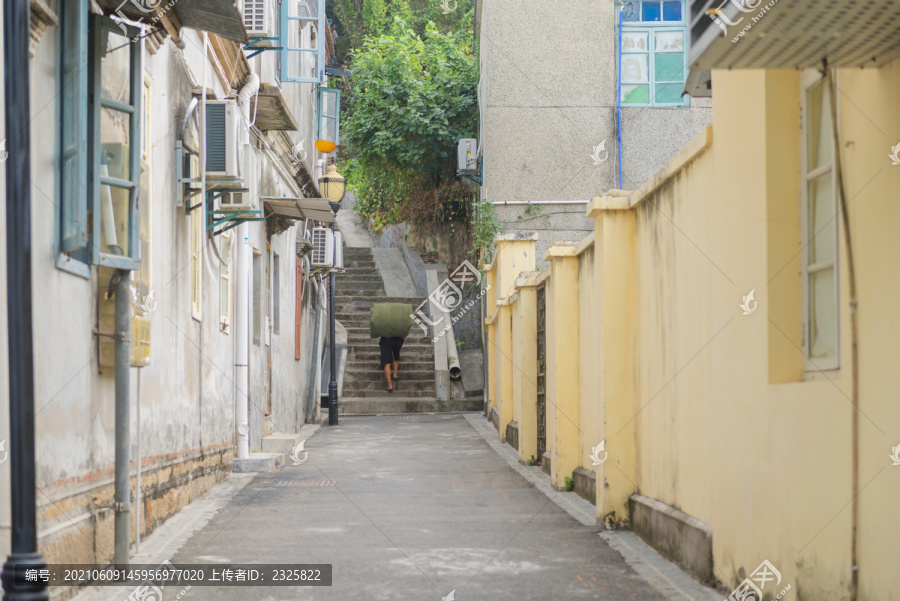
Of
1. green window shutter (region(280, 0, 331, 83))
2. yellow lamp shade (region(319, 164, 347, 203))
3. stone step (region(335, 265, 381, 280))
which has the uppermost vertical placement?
green window shutter (region(280, 0, 331, 83))

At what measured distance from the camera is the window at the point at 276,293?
16.1 meters

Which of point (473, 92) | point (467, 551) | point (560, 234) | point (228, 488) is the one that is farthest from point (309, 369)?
point (467, 551)

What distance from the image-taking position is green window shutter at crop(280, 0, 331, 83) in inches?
579

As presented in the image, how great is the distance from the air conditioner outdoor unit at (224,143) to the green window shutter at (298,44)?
4.76 metres

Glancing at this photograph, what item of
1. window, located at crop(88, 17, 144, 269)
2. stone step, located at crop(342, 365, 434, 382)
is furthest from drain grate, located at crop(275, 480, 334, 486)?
stone step, located at crop(342, 365, 434, 382)

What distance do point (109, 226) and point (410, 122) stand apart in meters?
17.5

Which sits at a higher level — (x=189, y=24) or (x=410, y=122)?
(x=410, y=122)

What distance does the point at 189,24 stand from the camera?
6.59m

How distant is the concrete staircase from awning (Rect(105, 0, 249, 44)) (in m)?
15.7

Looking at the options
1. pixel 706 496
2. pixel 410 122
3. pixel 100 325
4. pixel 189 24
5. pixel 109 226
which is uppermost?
pixel 410 122

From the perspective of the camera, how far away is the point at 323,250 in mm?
21078

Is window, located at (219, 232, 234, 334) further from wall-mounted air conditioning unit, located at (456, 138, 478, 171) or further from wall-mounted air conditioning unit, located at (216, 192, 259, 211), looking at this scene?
wall-mounted air conditioning unit, located at (456, 138, 478, 171)

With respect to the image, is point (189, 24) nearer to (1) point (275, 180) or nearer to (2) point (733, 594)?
(2) point (733, 594)

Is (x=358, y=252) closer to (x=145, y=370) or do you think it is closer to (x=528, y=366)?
(x=528, y=366)
